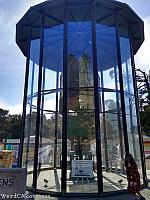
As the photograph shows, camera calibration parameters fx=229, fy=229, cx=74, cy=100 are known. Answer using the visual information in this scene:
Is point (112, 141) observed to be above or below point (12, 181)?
above

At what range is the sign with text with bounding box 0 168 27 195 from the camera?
17.0 ft

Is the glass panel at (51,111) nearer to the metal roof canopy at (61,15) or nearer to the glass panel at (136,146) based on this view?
the metal roof canopy at (61,15)

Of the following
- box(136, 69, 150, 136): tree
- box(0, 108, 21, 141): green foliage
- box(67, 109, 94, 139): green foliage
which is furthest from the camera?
box(0, 108, 21, 141): green foliage

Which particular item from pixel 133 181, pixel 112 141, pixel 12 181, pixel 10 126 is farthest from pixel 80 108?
pixel 10 126

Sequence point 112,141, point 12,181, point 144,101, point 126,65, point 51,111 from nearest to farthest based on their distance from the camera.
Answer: point 12,181, point 112,141, point 51,111, point 126,65, point 144,101

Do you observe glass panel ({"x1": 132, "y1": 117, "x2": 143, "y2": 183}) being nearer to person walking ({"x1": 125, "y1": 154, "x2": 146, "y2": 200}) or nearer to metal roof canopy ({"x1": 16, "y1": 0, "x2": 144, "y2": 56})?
person walking ({"x1": 125, "y1": 154, "x2": 146, "y2": 200})

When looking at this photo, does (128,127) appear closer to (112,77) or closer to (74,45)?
(112,77)

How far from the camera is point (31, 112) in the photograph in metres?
9.22

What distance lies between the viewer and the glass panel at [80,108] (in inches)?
298

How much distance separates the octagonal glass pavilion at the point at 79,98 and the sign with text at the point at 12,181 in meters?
2.24

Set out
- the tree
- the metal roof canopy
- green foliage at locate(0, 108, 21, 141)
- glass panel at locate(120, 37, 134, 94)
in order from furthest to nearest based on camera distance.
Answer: green foliage at locate(0, 108, 21, 141) < the tree < glass panel at locate(120, 37, 134, 94) < the metal roof canopy

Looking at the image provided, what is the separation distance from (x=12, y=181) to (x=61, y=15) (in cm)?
667

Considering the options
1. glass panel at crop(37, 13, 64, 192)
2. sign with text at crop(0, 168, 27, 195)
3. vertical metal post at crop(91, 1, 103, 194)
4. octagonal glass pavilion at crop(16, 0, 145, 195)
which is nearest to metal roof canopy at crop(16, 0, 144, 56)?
octagonal glass pavilion at crop(16, 0, 145, 195)

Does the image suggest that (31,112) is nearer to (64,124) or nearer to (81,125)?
(64,124)
